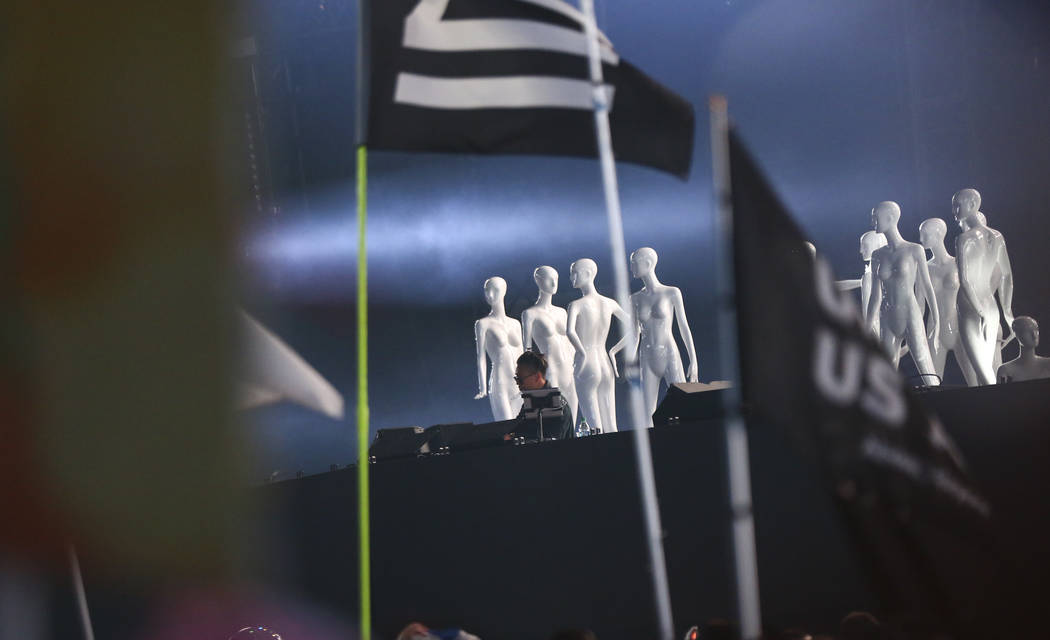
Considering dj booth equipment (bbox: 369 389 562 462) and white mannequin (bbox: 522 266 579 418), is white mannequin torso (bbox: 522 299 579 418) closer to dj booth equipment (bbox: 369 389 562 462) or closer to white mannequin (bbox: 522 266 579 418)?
white mannequin (bbox: 522 266 579 418)

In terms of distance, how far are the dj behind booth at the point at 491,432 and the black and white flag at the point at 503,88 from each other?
1982 millimetres

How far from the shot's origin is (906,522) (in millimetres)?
2041

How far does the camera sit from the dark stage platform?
412cm

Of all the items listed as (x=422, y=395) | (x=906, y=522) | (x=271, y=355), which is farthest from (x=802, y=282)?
(x=422, y=395)

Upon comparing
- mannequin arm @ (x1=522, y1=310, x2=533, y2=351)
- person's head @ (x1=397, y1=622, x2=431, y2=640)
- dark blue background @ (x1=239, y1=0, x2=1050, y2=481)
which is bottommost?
person's head @ (x1=397, y1=622, x2=431, y2=640)

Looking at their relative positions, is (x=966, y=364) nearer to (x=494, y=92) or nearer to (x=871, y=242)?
(x=871, y=242)

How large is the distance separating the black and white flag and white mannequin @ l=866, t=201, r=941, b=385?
591cm

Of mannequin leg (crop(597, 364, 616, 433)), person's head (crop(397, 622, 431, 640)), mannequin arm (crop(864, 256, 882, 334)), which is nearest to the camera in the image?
person's head (crop(397, 622, 431, 640))

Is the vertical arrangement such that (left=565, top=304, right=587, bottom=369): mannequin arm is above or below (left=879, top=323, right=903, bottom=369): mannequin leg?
above

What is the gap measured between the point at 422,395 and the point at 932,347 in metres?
5.92

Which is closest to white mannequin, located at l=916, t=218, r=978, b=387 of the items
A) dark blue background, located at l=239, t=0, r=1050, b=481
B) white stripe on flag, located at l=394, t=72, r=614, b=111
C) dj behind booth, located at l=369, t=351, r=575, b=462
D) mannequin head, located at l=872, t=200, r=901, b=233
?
mannequin head, located at l=872, t=200, r=901, b=233

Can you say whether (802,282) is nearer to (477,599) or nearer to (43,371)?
(477,599)

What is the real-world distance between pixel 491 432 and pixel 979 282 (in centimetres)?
559

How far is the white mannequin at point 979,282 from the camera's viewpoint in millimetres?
8555
